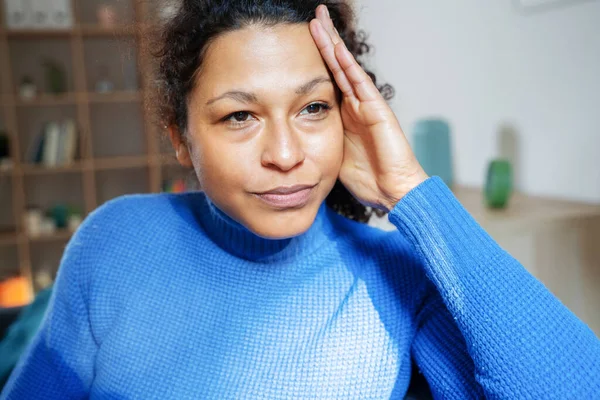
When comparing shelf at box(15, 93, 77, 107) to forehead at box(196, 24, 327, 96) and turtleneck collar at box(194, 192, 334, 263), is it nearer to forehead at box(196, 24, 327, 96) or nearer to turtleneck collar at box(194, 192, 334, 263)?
turtleneck collar at box(194, 192, 334, 263)

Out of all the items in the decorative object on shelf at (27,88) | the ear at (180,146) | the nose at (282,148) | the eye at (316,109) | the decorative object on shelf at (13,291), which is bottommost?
the decorative object on shelf at (13,291)

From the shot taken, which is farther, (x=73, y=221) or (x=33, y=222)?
(x=73, y=221)

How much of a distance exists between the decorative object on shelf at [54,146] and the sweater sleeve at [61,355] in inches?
102

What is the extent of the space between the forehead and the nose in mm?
64

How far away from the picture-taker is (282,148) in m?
0.77

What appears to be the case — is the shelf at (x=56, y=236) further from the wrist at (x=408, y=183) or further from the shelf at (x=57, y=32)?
the wrist at (x=408, y=183)

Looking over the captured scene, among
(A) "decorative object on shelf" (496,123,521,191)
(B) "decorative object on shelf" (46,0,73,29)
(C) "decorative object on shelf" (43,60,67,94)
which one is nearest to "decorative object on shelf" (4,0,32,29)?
(B) "decorative object on shelf" (46,0,73,29)

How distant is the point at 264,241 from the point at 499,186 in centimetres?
94

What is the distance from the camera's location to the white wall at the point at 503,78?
155 cm

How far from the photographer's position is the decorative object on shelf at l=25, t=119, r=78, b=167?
3.30 meters

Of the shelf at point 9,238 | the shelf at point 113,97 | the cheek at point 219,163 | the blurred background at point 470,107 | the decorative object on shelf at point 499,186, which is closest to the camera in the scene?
the cheek at point 219,163

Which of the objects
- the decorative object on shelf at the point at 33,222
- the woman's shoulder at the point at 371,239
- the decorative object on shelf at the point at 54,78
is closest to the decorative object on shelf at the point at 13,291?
the decorative object on shelf at the point at 33,222

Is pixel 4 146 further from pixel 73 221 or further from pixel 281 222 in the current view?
pixel 281 222

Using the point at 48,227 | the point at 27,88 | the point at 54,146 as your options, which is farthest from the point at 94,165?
the point at 27,88
